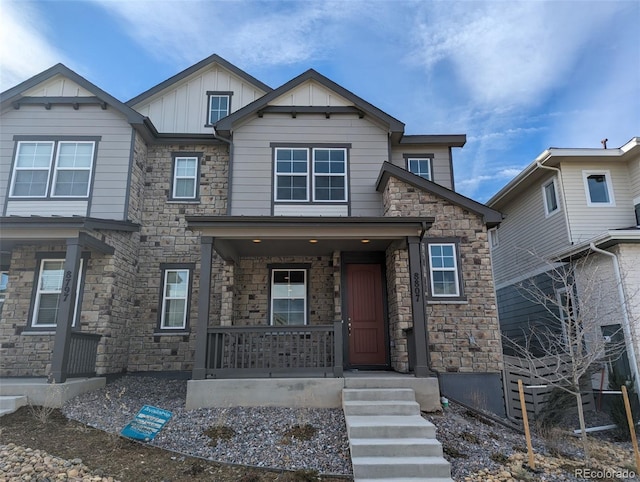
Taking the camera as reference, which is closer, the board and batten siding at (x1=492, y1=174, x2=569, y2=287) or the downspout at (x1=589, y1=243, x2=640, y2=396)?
the downspout at (x1=589, y1=243, x2=640, y2=396)

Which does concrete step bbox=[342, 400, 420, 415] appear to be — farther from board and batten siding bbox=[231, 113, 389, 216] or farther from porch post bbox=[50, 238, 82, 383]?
porch post bbox=[50, 238, 82, 383]

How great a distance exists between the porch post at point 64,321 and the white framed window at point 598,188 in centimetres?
1207

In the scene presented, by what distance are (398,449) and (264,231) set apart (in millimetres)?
4236

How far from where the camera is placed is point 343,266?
30.8 ft

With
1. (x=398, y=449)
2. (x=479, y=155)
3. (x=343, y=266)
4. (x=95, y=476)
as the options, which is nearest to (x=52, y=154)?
(x=343, y=266)

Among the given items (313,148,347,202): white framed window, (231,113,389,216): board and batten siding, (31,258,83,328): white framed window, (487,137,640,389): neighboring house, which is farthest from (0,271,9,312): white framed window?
(487,137,640,389): neighboring house

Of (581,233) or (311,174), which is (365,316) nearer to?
(311,174)

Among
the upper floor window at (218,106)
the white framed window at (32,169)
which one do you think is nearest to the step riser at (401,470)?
the white framed window at (32,169)

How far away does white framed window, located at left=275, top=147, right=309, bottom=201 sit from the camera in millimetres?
9688

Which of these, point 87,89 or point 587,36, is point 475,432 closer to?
point 87,89

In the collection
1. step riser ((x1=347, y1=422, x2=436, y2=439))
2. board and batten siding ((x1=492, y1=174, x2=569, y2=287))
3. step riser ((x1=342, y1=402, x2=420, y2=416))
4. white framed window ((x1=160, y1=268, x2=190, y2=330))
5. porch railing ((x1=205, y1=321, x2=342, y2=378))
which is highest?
board and batten siding ((x1=492, y1=174, x2=569, y2=287))

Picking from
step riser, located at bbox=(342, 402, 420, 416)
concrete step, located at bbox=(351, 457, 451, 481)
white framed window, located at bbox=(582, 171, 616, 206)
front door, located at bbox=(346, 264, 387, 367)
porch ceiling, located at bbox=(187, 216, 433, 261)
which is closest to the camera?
concrete step, located at bbox=(351, 457, 451, 481)

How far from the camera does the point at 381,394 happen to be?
6359 millimetres

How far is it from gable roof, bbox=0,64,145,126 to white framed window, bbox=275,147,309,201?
3495mm
